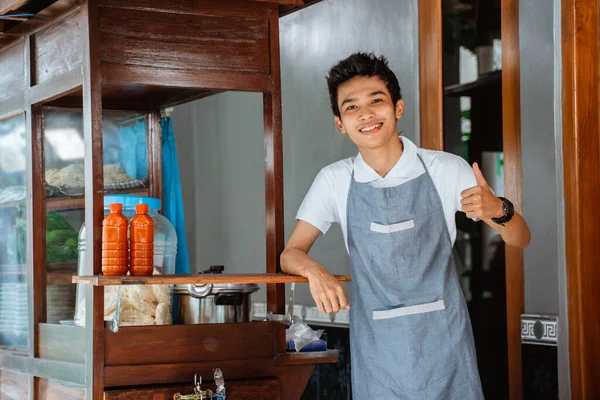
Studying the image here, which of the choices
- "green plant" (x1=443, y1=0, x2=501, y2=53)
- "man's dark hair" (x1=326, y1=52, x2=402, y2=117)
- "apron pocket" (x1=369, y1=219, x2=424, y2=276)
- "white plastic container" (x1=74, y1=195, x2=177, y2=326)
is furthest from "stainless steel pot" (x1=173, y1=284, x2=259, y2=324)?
"green plant" (x1=443, y1=0, x2=501, y2=53)

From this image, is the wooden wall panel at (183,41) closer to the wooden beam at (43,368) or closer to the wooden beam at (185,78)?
the wooden beam at (185,78)

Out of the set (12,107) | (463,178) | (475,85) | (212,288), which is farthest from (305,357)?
(475,85)

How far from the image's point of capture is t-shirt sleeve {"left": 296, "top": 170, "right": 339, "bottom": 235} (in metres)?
2.96

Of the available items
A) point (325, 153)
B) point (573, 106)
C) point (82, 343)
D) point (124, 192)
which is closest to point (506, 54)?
point (573, 106)

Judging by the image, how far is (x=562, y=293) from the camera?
3.50 metres

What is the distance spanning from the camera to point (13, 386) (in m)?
3.53

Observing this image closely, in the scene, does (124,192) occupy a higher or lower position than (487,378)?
higher

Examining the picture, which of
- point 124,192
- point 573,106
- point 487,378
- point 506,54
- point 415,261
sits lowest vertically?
point 487,378

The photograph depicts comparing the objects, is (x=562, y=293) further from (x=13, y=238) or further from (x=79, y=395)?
(x=13, y=238)

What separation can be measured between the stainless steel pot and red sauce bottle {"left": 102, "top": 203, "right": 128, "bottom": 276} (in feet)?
1.12

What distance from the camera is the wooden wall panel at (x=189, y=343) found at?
284cm

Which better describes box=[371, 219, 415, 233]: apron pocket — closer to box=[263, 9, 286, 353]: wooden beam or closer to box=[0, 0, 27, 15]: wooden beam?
box=[263, 9, 286, 353]: wooden beam

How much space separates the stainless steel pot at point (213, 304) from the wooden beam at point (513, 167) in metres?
1.32

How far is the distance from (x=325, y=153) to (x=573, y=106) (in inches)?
74.4
